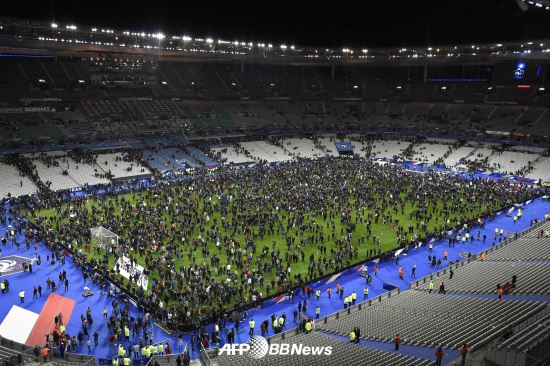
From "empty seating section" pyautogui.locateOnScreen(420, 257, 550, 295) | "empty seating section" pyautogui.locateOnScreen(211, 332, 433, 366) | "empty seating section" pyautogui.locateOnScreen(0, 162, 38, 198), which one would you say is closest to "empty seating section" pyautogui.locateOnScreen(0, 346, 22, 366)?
"empty seating section" pyautogui.locateOnScreen(211, 332, 433, 366)

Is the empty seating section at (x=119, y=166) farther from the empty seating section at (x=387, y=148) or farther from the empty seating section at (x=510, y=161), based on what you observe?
the empty seating section at (x=510, y=161)

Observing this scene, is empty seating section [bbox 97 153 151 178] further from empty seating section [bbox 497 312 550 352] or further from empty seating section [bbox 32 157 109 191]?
empty seating section [bbox 497 312 550 352]

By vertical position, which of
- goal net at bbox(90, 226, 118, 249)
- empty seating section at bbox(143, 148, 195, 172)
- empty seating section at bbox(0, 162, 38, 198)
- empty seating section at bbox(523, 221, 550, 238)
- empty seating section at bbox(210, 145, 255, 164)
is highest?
empty seating section at bbox(210, 145, 255, 164)

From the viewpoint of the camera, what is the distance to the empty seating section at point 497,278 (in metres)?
18.6

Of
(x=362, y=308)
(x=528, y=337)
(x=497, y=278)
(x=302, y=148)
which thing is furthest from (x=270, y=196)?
(x=302, y=148)

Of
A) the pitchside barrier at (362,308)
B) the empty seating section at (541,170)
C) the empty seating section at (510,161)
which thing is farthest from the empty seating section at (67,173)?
the empty seating section at (541,170)

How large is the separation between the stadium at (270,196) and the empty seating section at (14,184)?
242 mm

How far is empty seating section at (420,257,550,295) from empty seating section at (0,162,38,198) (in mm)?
36468

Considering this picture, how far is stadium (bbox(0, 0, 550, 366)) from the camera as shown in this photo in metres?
18.1

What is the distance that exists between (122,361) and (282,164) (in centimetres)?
4278

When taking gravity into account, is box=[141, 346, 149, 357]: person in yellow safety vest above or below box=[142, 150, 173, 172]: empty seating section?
below

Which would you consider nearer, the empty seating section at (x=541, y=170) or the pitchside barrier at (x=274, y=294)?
the pitchside barrier at (x=274, y=294)

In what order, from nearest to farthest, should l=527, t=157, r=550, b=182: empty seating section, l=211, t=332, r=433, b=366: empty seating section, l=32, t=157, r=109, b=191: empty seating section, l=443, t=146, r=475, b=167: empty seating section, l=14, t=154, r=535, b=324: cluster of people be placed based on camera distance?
1. l=211, t=332, r=433, b=366: empty seating section
2. l=14, t=154, r=535, b=324: cluster of people
3. l=32, t=157, r=109, b=191: empty seating section
4. l=527, t=157, r=550, b=182: empty seating section
5. l=443, t=146, r=475, b=167: empty seating section

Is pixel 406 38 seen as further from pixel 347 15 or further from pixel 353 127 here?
pixel 353 127
